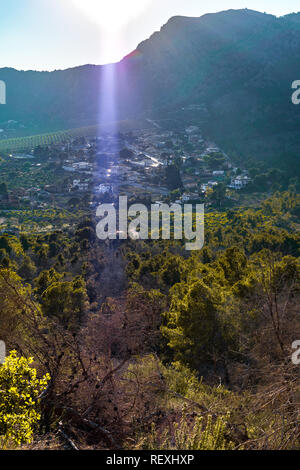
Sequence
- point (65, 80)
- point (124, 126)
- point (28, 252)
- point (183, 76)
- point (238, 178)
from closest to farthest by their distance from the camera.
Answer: point (28, 252) < point (238, 178) < point (124, 126) < point (183, 76) < point (65, 80)

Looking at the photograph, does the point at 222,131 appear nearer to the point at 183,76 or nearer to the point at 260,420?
the point at 183,76

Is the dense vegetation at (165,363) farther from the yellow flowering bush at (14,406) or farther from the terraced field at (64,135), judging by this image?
the terraced field at (64,135)

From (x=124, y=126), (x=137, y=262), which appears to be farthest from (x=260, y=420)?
(x=124, y=126)

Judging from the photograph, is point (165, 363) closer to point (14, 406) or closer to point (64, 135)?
point (14, 406)

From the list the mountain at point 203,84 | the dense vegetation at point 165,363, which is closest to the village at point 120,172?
the mountain at point 203,84

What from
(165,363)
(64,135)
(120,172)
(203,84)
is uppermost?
(203,84)

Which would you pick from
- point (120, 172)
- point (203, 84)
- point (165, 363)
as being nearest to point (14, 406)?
point (165, 363)
